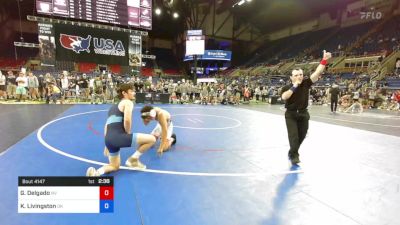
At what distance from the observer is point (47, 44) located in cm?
1730

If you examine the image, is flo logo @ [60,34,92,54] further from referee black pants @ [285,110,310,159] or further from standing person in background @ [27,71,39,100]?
referee black pants @ [285,110,310,159]

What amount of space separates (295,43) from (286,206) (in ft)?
121

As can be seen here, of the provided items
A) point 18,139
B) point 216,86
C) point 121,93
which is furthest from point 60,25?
point 121,93

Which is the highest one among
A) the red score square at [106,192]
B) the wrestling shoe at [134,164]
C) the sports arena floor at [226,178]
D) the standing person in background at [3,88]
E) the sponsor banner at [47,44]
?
the sponsor banner at [47,44]

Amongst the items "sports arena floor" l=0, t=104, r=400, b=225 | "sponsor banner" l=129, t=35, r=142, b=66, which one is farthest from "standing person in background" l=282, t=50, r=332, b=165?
"sponsor banner" l=129, t=35, r=142, b=66

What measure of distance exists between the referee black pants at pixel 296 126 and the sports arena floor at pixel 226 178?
36 centimetres

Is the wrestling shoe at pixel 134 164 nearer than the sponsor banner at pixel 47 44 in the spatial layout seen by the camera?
Yes

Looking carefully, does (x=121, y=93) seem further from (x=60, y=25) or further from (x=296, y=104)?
(x=60, y=25)

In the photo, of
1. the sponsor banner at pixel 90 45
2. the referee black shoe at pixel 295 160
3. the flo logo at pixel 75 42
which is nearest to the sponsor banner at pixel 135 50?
the sponsor banner at pixel 90 45

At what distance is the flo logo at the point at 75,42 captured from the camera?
17.6m

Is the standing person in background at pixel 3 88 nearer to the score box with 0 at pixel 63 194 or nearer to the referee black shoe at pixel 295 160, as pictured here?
the referee black shoe at pixel 295 160

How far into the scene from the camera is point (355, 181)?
3740mm

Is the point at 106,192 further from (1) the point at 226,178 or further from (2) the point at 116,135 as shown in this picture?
(1) the point at 226,178

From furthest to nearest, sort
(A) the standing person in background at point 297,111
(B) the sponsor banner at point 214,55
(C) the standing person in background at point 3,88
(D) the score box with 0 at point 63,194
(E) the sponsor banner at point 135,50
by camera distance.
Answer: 1. (B) the sponsor banner at point 214,55
2. (E) the sponsor banner at point 135,50
3. (C) the standing person in background at point 3,88
4. (A) the standing person in background at point 297,111
5. (D) the score box with 0 at point 63,194
